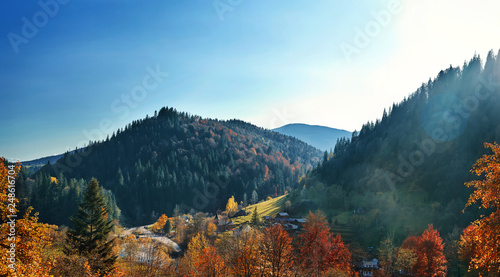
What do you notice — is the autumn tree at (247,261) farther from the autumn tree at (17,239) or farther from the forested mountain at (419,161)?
the forested mountain at (419,161)

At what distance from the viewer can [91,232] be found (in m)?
37.9

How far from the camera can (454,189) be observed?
11331cm

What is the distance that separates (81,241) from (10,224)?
29278 millimetres

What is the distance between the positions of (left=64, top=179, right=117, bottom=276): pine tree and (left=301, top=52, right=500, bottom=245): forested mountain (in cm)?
9006

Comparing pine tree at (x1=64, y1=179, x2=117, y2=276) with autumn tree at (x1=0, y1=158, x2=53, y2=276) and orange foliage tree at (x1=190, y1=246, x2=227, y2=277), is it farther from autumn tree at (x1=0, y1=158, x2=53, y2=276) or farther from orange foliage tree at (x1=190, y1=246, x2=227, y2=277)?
autumn tree at (x1=0, y1=158, x2=53, y2=276)

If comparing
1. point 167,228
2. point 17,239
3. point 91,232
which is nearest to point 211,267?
point 91,232

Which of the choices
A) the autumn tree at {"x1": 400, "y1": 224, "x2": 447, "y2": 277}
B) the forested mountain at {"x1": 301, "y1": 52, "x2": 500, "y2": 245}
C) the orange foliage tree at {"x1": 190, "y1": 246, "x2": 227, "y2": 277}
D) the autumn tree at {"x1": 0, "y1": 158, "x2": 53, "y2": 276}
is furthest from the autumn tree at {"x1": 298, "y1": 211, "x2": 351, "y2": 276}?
the forested mountain at {"x1": 301, "y1": 52, "x2": 500, "y2": 245}

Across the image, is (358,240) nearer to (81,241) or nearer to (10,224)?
(81,241)

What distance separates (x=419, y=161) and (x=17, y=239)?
16678cm

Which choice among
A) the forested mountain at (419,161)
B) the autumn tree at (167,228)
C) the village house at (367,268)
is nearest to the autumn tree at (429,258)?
the village house at (367,268)

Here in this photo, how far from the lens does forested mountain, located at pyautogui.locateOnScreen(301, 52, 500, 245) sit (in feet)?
347

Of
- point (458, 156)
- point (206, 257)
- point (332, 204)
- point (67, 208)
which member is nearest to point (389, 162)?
point (458, 156)

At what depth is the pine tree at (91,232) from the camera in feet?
120

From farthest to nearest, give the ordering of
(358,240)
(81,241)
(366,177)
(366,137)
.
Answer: (366,137) → (366,177) → (358,240) → (81,241)
